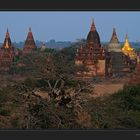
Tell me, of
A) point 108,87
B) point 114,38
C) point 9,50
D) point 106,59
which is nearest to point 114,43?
point 114,38

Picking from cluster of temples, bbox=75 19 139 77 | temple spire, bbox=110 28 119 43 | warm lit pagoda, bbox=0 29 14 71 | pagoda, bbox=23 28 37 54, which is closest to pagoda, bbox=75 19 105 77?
cluster of temples, bbox=75 19 139 77

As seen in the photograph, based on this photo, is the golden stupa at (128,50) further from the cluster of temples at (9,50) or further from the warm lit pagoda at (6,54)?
the warm lit pagoda at (6,54)

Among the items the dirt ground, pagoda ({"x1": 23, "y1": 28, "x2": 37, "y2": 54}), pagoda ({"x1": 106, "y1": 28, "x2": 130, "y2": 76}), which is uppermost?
pagoda ({"x1": 23, "y1": 28, "x2": 37, "y2": 54})

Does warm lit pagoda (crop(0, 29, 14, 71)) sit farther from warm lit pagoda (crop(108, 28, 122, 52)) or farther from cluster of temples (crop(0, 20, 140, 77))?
warm lit pagoda (crop(108, 28, 122, 52))

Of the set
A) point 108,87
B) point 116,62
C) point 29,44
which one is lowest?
point 108,87

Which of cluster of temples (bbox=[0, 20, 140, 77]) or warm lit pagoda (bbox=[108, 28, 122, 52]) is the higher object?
warm lit pagoda (bbox=[108, 28, 122, 52])

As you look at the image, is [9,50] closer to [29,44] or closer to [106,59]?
[29,44]

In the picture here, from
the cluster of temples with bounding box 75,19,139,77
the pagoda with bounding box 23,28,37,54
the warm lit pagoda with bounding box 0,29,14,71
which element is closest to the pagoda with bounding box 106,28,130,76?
the cluster of temples with bounding box 75,19,139,77

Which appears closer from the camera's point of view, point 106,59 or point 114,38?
point 114,38

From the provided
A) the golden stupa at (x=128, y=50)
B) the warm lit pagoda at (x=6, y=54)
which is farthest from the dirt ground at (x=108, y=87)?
the warm lit pagoda at (x=6, y=54)
